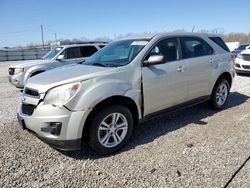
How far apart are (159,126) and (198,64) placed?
1506 mm

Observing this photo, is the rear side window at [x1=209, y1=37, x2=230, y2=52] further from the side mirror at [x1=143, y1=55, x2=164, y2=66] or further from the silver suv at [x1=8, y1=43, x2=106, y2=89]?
the silver suv at [x1=8, y1=43, x2=106, y2=89]

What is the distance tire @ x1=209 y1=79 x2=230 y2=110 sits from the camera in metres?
5.33

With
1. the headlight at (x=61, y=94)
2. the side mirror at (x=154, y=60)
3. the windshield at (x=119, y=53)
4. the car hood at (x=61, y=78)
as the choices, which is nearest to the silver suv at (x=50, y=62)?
the windshield at (x=119, y=53)

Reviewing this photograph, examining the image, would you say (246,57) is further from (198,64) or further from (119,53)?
(119,53)

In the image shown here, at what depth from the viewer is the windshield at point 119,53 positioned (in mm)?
3893

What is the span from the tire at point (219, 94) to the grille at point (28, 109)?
3901mm

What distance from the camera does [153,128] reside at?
4453 mm

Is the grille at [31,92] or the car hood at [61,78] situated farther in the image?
the grille at [31,92]

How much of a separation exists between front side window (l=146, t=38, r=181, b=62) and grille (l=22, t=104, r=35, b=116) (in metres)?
2.11

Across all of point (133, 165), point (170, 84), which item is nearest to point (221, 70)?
point (170, 84)

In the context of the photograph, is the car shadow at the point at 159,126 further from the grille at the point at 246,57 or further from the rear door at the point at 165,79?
the grille at the point at 246,57

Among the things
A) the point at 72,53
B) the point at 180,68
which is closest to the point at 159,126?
the point at 180,68

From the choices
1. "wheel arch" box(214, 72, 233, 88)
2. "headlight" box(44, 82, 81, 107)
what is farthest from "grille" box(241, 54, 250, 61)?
"headlight" box(44, 82, 81, 107)

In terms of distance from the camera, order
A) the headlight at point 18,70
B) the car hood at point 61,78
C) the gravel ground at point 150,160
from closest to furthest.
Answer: the gravel ground at point 150,160 < the car hood at point 61,78 < the headlight at point 18,70
